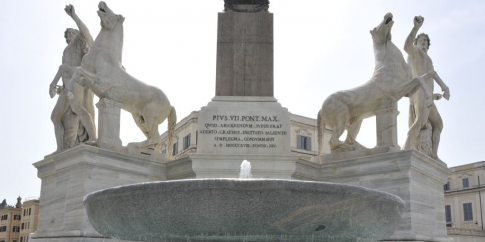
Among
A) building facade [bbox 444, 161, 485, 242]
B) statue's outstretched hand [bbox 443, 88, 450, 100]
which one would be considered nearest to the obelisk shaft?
statue's outstretched hand [bbox 443, 88, 450, 100]

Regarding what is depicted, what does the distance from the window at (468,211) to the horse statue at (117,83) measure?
5188 centimetres

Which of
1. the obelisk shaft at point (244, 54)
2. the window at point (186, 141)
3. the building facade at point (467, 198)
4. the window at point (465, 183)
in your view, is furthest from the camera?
the window at point (465, 183)

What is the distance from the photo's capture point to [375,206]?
6926mm

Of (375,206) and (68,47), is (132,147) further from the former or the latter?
(375,206)

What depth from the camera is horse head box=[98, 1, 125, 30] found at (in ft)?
50.8

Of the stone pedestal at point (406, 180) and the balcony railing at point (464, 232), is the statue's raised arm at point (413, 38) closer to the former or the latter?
the stone pedestal at point (406, 180)

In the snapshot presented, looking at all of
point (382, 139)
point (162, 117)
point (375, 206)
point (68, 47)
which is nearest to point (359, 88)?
point (382, 139)

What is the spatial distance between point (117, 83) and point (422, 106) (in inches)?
295

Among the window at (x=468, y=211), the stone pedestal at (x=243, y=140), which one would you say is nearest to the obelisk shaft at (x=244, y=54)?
the stone pedestal at (x=243, y=140)

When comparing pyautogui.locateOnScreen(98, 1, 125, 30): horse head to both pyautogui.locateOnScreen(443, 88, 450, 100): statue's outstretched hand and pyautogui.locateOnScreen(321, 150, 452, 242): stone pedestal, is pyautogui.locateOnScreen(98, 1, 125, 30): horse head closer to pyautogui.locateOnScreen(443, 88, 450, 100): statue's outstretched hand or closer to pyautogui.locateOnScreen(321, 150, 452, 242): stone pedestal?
pyautogui.locateOnScreen(321, 150, 452, 242): stone pedestal

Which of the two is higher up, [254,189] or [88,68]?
[88,68]

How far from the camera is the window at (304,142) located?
49.3 meters

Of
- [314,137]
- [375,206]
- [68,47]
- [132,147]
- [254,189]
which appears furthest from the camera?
[314,137]

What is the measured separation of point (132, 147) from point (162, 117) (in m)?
1.09
